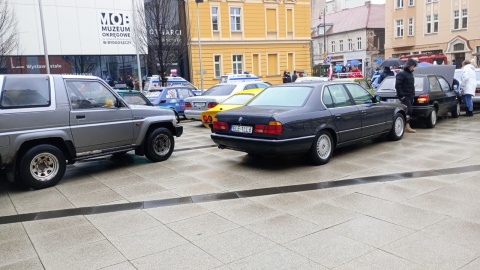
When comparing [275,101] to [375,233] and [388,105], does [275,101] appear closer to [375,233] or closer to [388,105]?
[388,105]

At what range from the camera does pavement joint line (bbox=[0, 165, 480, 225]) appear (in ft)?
17.1

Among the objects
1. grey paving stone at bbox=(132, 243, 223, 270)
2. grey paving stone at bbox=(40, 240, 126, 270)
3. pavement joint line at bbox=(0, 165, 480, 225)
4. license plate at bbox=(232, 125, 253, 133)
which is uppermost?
license plate at bbox=(232, 125, 253, 133)

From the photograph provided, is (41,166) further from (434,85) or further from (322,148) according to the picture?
(434,85)

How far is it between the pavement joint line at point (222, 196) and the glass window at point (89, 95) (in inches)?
85.8

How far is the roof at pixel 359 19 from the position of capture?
61375 millimetres

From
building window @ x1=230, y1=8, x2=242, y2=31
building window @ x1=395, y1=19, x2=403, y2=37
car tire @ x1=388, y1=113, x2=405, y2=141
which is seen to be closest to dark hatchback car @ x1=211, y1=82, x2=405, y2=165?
car tire @ x1=388, y1=113, x2=405, y2=141

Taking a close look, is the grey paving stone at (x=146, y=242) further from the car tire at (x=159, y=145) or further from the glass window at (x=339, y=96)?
the glass window at (x=339, y=96)

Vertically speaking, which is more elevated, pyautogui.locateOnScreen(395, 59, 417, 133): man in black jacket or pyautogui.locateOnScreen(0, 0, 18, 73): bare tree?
pyautogui.locateOnScreen(0, 0, 18, 73): bare tree

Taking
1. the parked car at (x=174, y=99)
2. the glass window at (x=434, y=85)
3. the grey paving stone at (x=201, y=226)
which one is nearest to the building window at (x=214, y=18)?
the parked car at (x=174, y=99)

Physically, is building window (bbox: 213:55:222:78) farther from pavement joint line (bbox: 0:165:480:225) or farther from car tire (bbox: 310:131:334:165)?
pavement joint line (bbox: 0:165:480:225)

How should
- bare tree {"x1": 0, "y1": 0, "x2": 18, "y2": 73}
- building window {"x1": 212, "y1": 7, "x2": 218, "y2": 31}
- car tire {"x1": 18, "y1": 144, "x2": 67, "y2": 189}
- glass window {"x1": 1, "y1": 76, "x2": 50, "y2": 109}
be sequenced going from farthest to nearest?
building window {"x1": 212, "y1": 7, "x2": 218, "y2": 31}, bare tree {"x1": 0, "y1": 0, "x2": 18, "y2": 73}, car tire {"x1": 18, "y1": 144, "x2": 67, "y2": 189}, glass window {"x1": 1, "y1": 76, "x2": 50, "y2": 109}

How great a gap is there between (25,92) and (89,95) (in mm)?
1070

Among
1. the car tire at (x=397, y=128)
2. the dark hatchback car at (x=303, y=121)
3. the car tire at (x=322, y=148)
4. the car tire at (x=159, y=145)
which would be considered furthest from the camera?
the car tire at (x=397, y=128)

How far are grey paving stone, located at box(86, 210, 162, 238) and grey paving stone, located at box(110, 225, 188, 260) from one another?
0.14 metres
